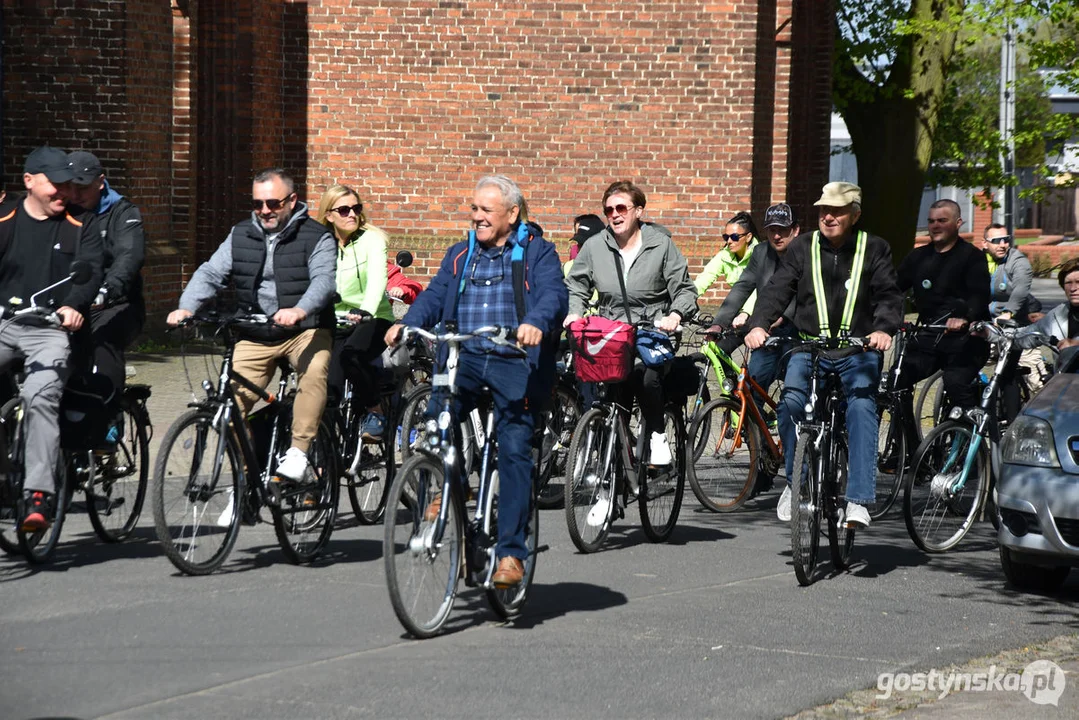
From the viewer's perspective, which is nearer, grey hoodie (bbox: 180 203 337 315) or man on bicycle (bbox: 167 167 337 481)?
grey hoodie (bbox: 180 203 337 315)

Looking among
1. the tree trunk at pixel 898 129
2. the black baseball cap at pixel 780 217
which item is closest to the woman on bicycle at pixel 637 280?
the black baseball cap at pixel 780 217

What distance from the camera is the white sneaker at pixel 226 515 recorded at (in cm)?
731

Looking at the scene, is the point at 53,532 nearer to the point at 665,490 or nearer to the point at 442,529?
the point at 442,529

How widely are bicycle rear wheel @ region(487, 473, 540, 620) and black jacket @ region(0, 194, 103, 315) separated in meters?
2.33

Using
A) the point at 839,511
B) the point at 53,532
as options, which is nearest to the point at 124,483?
the point at 53,532

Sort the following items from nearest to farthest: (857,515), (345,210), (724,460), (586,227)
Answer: (857,515) < (345,210) < (724,460) < (586,227)

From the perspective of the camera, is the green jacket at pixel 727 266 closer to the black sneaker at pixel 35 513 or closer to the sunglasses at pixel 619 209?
the sunglasses at pixel 619 209

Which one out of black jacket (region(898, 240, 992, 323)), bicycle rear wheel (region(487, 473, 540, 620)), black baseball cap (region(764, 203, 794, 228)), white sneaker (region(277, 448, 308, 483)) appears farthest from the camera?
black baseball cap (region(764, 203, 794, 228))

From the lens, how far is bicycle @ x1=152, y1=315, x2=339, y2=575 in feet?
23.2

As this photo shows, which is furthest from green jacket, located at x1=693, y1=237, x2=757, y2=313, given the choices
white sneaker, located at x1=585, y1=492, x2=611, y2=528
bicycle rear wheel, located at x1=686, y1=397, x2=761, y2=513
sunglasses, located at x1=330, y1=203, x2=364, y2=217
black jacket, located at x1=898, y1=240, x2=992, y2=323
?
white sneaker, located at x1=585, y1=492, x2=611, y2=528

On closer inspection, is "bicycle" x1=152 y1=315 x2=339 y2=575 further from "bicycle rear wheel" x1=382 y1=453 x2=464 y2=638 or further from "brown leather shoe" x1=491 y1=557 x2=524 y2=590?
"brown leather shoe" x1=491 y1=557 x2=524 y2=590

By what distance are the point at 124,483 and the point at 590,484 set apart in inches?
93.7

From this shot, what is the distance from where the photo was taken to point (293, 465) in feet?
24.7

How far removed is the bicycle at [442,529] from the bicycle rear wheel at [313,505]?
1.41 metres
